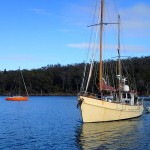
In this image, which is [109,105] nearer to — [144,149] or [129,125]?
[129,125]

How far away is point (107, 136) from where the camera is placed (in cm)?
4047

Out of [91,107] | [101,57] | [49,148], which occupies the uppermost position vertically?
[101,57]

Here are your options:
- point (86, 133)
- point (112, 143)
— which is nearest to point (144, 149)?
point (112, 143)

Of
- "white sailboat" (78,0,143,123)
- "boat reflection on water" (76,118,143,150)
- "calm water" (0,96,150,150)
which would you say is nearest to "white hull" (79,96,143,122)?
"white sailboat" (78,0,143,123)

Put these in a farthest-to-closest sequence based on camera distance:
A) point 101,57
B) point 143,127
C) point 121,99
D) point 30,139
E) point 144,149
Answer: point 121,99 < point 101,57 < point 143,127 < point 30,139 < point 144,149

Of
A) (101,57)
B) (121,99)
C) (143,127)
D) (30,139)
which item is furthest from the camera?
(121,99)

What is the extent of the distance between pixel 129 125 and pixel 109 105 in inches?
146

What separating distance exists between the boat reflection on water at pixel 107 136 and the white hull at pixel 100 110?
1213mm

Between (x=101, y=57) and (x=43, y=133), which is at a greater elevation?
(x=101, y=57)

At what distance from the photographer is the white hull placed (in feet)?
164

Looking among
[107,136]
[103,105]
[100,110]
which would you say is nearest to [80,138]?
[107,136]

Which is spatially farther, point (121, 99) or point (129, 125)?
point (121, 99)

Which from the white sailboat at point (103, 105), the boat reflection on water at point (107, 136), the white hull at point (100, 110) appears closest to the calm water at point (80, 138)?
the boat reflection on water at point (107, 136)

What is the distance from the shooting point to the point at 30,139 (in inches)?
1528
